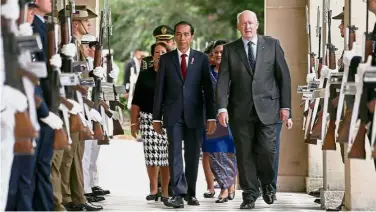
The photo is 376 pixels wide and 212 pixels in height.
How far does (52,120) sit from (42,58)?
51 centimetres

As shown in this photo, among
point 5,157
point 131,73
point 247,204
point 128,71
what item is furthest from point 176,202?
point 128,71

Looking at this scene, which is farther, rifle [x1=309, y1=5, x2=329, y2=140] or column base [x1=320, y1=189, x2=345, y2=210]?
column base [x1=320, y1=189, x2=345, y2=210]

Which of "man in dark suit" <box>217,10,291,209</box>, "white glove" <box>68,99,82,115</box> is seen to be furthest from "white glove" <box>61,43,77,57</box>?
"man in dark suit" <box>217,10,291,209</box>

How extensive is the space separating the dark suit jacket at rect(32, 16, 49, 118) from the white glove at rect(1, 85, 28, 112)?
2.87 ft

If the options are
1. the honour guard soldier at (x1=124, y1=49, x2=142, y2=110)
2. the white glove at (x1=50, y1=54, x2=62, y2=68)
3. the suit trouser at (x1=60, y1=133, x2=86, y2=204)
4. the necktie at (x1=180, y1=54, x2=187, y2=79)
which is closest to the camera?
the white glove at (x1=50, y1=54, x2=62, y2=68)

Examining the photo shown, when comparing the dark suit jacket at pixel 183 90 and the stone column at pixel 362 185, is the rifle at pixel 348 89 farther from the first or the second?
the dark suit jacket at pixel 183 90

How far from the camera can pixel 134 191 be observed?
54.2 ft

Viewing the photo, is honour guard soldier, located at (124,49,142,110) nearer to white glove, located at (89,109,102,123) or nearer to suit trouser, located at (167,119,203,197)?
suit trouser, located at (167,119,203,197)

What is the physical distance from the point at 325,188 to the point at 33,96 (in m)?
5.08

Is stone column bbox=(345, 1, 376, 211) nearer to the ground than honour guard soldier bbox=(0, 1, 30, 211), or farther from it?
nearer to the ground

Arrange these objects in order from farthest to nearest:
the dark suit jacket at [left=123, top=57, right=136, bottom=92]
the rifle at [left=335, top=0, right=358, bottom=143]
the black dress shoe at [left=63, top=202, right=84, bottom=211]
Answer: the dark suit jacket at [left=123, top=57, right=136, bottom=92], the black dress shoe at [left=63, top=202, right=84, bottom=211], the rifle at [left=335, top=0, right=358, bottom=143]

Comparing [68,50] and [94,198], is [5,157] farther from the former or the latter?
[94,198]

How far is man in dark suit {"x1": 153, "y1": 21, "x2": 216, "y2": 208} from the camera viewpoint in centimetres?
1345

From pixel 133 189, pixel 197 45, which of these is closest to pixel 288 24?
pixel 133 189
